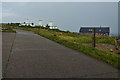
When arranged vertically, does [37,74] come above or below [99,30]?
below

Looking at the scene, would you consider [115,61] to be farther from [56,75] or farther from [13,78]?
[13,78]

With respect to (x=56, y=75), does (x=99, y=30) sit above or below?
above

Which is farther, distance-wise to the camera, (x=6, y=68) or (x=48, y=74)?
(x=6, y=68)

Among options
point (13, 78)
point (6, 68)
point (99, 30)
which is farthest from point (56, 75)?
point (99, 30)

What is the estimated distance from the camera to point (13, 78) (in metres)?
2.81

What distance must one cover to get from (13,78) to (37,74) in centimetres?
59

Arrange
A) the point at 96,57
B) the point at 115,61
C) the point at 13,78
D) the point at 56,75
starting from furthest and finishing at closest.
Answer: the point at 96,57 → the point at 115,61 → the point at 56,75 → the point at 13,78

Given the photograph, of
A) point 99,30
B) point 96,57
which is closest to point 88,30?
point 99,30

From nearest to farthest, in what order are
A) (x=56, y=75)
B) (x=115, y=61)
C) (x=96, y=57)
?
(x=56, y=75) < (x=115, y=61) < (x=96, y=57)

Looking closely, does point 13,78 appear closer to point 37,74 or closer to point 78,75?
point 37,74

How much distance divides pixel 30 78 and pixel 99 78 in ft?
5.50

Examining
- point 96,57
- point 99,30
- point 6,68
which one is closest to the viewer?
point 6,68

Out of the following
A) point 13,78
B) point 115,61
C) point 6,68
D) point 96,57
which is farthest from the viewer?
point 96,57

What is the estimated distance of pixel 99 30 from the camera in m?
58.3
